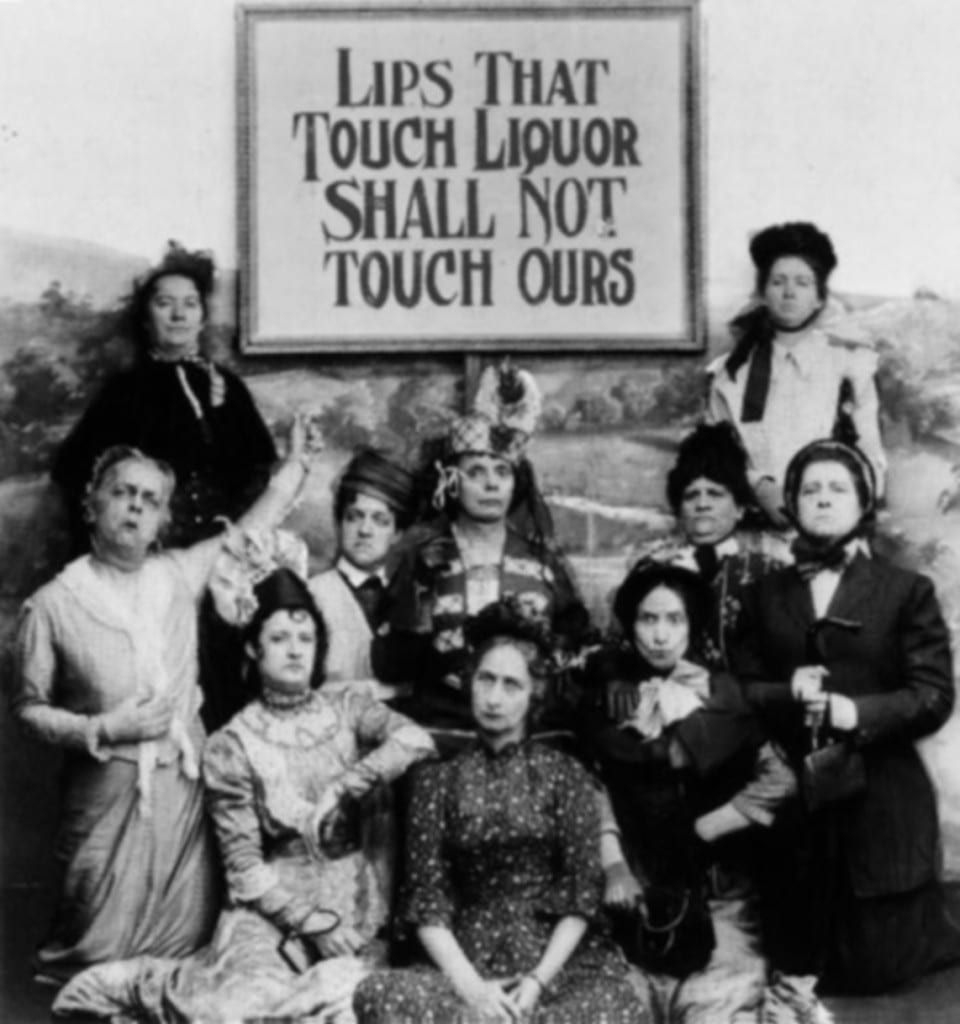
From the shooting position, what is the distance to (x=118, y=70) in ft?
20.0

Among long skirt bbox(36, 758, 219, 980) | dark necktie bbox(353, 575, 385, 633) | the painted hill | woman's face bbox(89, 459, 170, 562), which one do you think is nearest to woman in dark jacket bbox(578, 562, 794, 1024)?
dark necktie bbox(353, 575, 385, 633)

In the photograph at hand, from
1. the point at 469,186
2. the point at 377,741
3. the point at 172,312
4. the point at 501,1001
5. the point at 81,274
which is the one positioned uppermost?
the point at 469,186

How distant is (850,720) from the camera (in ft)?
18.9

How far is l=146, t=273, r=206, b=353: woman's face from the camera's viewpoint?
6008 mm

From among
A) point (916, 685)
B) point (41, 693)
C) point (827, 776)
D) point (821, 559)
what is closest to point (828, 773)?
point (827, 776)

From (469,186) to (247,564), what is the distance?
1120 millimetres

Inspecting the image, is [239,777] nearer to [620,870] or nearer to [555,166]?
[620,870]

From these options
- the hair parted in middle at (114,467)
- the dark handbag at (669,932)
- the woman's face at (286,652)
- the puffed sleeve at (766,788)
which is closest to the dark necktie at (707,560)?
the puffed sleeve at (766,788)

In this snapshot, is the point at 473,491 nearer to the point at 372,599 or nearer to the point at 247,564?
the point at 372,599

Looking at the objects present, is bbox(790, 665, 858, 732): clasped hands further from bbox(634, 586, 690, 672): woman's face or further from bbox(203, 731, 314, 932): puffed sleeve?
bbox(203, 731, 314, 932): puffed sleeve

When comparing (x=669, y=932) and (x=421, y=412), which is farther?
(x=421, y=412)

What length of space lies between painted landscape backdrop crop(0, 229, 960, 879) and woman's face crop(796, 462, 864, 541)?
16cm

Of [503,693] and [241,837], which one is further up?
[503,693]

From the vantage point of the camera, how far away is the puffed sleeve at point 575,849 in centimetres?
555
